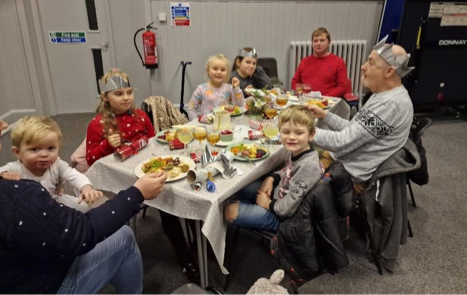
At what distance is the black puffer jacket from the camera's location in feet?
5.01

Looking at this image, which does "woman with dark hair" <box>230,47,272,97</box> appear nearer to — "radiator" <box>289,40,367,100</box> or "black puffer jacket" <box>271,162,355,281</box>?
"radiator" <box>289,40,367,100</box>

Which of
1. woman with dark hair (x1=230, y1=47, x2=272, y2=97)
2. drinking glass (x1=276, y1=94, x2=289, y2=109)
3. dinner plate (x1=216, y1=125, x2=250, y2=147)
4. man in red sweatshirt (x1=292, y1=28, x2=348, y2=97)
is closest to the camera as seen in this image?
dinner plate (x1=216, y1=125, x2=250, y2=147)

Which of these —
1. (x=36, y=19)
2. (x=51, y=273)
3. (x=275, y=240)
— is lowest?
(x=275, y=240)

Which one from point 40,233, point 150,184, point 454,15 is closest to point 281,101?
point 150,184

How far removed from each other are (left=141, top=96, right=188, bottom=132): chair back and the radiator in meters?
2.61

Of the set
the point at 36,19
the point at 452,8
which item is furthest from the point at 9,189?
the point at 452,8

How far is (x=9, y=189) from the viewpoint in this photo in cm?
104

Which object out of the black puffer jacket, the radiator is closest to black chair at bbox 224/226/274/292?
the black puffer jacket

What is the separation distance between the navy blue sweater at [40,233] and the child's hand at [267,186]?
809mm

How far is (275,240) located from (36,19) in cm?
445

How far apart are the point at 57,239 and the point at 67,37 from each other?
4.38m

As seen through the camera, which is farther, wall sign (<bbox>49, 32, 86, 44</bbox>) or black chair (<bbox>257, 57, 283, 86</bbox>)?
wall sign (<bbox>49, 32, 86, 44</bbox>)

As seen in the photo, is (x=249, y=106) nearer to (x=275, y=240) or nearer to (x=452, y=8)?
(x=275, y=240)

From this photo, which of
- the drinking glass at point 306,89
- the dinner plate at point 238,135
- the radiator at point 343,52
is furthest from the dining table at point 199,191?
the radiator at point 343,52
